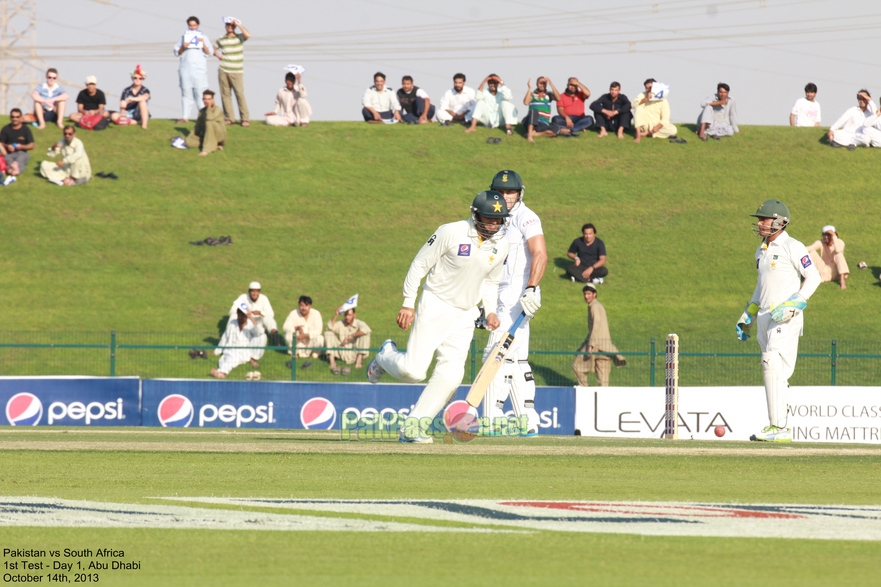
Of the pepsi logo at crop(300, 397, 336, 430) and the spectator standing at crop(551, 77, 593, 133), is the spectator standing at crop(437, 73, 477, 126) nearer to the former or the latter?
the spectator standing at crop(551, 77, 593, 133)

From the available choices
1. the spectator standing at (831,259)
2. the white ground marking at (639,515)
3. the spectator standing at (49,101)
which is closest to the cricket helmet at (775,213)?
the white ground marking at (639,515)

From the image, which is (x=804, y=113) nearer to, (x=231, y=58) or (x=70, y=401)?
(x=231, y=58)

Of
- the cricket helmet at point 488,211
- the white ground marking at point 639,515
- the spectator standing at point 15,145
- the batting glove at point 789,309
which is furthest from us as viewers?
the spectator standing at point 15,145

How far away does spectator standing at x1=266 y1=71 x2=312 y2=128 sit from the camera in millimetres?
39062

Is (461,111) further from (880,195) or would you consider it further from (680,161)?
(880,195)

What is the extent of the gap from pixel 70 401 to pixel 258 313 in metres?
4.39

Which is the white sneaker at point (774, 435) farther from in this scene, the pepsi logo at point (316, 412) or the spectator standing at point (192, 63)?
the spectator standing at point (192, 63)

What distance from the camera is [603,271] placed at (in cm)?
3086

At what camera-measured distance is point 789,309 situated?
14.6m

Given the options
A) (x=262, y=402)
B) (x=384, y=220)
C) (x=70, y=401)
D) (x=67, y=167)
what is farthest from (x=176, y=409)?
(x=67, y=167)

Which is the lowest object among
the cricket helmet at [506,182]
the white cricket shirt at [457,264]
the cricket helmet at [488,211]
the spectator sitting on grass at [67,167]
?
the white cricket shirt at [457,264]

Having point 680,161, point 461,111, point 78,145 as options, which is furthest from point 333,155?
point 680,161

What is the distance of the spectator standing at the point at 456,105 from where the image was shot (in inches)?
1519

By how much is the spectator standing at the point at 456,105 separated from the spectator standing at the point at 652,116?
5.09m
